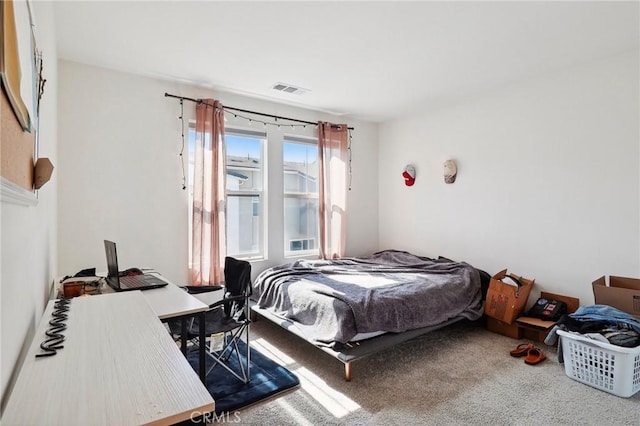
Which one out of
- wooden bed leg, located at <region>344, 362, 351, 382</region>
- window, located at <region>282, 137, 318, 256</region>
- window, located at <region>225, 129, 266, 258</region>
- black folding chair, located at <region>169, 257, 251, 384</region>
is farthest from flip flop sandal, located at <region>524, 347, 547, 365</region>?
window, located at <region>225, 129, 266, 258</region>

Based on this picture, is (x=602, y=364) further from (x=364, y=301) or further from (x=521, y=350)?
(x=364, y=301)

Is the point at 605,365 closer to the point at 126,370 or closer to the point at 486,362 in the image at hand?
the point at 486,362

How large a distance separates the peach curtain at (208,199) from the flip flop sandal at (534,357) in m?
2.92

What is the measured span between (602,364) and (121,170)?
419 cm

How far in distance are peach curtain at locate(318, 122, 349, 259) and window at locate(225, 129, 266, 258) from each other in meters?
0.80

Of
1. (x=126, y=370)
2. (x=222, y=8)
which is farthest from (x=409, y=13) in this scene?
(x=126, y=370)

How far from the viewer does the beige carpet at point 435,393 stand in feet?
6.64

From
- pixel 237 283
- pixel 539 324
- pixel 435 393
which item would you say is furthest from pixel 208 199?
pixel 539 324

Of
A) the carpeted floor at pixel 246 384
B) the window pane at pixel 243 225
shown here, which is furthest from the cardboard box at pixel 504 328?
the window pane at pixel 243 225

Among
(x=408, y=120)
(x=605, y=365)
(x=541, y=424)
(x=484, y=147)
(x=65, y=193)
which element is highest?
(x=408, y=120)

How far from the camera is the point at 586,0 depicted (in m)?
2.16

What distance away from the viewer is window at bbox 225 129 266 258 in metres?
3.96

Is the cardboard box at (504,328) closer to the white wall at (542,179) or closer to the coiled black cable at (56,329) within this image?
the white wall at (542,179)

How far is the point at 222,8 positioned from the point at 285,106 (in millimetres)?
2044
